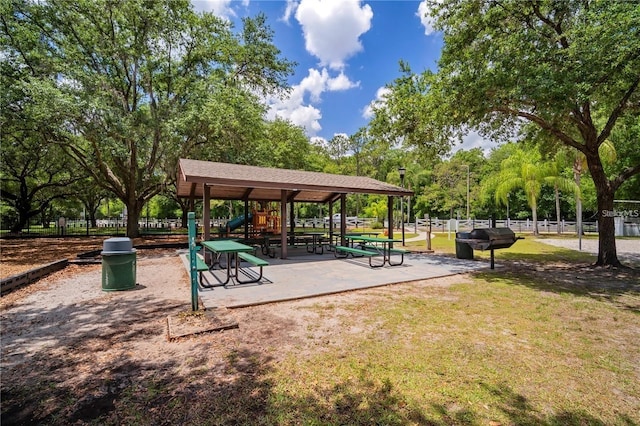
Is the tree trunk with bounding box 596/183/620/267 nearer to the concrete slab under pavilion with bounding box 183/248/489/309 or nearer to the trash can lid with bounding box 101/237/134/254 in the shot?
the concrete slab under pavilion with bounding box 183/248/489/309

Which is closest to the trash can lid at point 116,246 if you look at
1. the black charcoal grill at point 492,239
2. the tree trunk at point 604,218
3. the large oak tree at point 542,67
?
the large oak tree at point 542,67

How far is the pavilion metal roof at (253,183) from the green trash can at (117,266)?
7.60ft

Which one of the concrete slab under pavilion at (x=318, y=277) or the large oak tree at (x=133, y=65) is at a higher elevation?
the large oak tree at (x=133, y=65)

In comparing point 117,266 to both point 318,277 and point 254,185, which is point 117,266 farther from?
point 318,277

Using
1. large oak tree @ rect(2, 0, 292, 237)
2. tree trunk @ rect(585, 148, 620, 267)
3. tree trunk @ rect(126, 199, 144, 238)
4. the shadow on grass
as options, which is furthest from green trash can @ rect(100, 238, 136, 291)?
tree trunk @ rect(585, 148, 620, 267)

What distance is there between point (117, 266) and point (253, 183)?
13.2 feet

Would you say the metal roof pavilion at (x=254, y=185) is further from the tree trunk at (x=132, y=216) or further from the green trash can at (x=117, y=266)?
the tree trunk at (x=132, y=216)

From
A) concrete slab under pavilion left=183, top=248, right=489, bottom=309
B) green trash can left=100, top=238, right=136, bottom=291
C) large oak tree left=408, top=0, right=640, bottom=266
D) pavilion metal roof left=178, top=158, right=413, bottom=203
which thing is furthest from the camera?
pavilion metal roof left=178, top=158, right=413, bottom=203

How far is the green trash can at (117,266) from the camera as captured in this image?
6.37 m

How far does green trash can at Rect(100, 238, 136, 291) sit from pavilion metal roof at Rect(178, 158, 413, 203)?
2.32m

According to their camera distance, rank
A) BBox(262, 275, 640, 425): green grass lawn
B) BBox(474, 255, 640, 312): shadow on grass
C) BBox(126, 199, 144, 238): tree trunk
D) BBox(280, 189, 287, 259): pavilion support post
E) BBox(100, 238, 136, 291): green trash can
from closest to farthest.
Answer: BBox(262, 275, 640, 425): green grass lawn, BBox(474, 255, 640, 312): shadow on grass, BBox(100, 238, 136, 291): green trash can, BBox(280, 189, 287, 259): pavilion support post, BBox(126, 199, 144, 238): tree trunk

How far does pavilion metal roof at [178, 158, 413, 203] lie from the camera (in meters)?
8.67

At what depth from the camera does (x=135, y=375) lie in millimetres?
3049

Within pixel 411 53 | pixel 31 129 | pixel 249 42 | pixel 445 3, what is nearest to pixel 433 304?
pixel 445 3
